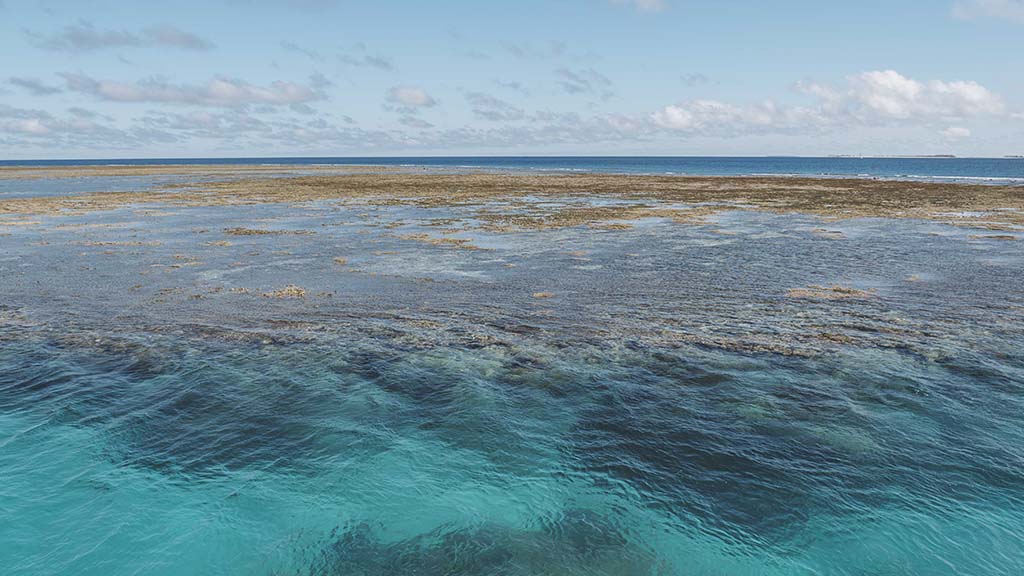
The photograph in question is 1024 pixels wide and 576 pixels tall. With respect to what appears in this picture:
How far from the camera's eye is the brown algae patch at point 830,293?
987 inches

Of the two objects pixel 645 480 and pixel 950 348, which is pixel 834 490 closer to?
pixel 645 480

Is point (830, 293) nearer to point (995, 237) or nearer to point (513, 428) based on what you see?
A: point (513, 428)

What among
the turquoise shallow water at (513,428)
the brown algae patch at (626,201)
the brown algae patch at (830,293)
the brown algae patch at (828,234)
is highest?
the brown algae patch at (626,201)

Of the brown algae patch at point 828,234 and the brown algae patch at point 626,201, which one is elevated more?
the brown algae patch at point 626,201

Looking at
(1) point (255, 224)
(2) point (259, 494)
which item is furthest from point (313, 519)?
(1) point (255, 224)

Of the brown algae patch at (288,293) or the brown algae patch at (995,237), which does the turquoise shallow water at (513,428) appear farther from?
the brown algae patch at (995,237)

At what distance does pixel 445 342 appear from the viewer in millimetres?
19781

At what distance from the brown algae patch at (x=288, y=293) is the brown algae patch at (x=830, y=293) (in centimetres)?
2072

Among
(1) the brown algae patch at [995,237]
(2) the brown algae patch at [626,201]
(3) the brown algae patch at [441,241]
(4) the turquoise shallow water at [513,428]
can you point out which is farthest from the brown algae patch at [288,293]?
(1) the brown algae patch at [995,237]

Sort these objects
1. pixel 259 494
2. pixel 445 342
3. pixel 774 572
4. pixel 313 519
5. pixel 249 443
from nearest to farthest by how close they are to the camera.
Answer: pixel 774 572 → pixel 313 519 → pixel 259 494 → pixel 249 443 → pixel 445 342

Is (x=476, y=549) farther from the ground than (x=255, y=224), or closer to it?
closer to it

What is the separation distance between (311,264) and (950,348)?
28.6 m

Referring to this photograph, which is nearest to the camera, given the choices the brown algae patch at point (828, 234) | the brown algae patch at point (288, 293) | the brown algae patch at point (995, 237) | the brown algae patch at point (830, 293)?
the brown algae patch at point (830, 293)

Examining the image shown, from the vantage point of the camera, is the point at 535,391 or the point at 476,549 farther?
the point at 535,391
